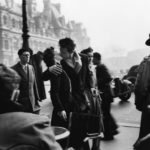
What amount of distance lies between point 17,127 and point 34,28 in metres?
65.0

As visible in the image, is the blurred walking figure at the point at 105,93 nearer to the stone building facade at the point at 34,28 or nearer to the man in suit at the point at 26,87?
the man in suit at the point at 26,87

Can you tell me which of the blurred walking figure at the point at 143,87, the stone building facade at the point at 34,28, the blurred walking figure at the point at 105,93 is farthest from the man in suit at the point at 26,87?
the stone building facade at the point at 34,28

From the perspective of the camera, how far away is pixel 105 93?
20.7 ft

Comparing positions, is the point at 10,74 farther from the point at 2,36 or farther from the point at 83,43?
the point at 83,43

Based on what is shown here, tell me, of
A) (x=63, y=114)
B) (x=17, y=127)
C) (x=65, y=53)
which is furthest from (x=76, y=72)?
(x=17, y=127)

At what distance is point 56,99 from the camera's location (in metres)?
3.94

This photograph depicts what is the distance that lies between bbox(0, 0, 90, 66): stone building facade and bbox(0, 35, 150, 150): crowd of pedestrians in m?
48.7

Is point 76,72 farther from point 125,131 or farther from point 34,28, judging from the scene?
point 34,28

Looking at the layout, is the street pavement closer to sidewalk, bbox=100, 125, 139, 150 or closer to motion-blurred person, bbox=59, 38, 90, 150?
sidewalk, bbox=100, 125, 139, 150

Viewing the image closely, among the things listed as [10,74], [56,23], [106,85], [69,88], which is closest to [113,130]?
[106,85]

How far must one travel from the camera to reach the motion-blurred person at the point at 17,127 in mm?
1659

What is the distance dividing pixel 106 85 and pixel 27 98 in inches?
64.3

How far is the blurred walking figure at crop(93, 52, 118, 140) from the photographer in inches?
242

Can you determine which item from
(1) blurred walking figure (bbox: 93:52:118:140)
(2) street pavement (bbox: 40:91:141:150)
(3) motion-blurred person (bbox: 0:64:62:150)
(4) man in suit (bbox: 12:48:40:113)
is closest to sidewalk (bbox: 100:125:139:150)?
(2) street pavement (bbox: 40:91:141:150)
